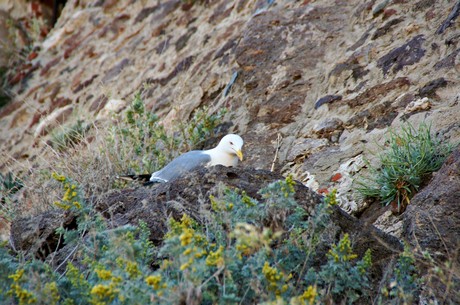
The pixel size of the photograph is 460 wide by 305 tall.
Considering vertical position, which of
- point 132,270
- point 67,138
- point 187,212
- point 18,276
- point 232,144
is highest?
point 18,276

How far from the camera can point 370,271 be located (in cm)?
305

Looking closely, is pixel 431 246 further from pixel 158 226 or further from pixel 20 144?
pixel 20 144

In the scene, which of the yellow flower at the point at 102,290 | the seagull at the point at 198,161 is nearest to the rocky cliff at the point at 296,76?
the seagull at the point at 198,161

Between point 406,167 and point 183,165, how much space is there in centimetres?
160

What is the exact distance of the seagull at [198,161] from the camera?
4734mm

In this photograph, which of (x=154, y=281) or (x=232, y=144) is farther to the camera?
(x=232, y=144)

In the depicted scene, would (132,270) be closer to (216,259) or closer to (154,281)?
(154,281)

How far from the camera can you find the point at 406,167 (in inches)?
160

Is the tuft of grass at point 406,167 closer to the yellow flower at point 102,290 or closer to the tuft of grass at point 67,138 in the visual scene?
the yellow flower at point 102,290

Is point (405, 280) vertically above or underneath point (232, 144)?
above

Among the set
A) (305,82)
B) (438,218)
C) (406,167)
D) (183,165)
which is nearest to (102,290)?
(438,218)

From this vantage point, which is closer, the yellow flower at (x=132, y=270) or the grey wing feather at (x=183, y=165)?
the yellow flower at (x=132, y=270)

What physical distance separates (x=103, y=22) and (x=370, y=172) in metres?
7.90

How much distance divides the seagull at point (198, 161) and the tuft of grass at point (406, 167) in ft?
3.90
